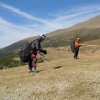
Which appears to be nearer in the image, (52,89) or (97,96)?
(97,96)

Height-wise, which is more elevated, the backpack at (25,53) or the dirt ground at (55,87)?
the backpack at (25,53)

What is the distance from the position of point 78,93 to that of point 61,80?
287 cm

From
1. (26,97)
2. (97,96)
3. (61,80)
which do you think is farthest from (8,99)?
(97,96)

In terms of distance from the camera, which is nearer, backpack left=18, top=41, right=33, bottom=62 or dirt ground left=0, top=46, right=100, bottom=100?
dirt ground left=0, top=46, right=100, bottom=100

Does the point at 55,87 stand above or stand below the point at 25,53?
below

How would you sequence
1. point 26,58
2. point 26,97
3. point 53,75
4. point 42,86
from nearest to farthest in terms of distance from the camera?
point 26,97 < point 42,86 < point 53,75 < point 26,58

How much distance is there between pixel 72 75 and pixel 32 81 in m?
3.20

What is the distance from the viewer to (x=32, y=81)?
18.2 metres

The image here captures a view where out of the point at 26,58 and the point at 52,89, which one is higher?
the point at 26,58

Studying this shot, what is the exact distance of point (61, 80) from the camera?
1769cm

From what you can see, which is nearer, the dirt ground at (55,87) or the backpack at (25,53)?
the dirt ground at (55,87)

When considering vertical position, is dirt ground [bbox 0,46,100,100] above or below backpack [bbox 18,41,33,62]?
below

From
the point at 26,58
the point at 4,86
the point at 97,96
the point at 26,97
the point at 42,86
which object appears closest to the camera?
the point at 97,96

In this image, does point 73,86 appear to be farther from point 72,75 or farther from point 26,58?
point 26,58
